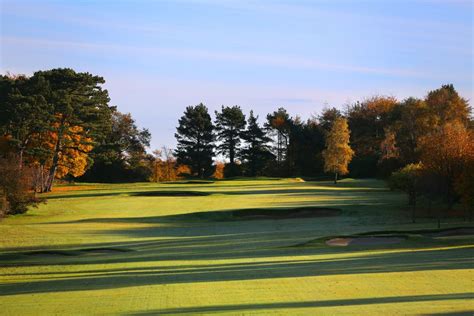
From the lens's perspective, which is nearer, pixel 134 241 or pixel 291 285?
pixel 291 285

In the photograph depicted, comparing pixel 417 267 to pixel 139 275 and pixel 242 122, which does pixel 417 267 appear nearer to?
pixel 139 275

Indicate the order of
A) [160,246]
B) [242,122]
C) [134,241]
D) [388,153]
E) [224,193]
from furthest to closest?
1. [242,122]
2. [388,153]
3. [224,193]
4. [134,241]
5. [160,246]

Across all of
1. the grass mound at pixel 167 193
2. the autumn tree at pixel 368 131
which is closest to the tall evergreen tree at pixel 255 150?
the autumn tree at pixel 368 131

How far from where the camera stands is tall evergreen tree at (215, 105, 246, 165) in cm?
10575

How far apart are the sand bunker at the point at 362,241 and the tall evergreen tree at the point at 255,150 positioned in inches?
3087

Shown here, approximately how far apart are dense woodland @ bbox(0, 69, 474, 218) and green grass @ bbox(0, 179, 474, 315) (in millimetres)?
4298

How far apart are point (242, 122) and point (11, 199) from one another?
2782 inches

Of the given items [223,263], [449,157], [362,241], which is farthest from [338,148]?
[223,263]

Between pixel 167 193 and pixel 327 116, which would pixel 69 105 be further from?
pixel 327 116

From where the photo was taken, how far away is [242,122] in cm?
10650

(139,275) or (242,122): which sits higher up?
(242,122)

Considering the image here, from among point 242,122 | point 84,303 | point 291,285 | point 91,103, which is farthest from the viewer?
point 242,122

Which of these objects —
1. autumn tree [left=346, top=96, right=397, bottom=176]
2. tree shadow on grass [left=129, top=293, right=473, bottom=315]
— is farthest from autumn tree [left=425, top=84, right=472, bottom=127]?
tree shadow on grass [left=129, top=293, right=473, bottom=315]

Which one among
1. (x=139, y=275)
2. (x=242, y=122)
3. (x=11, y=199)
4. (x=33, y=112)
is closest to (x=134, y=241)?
(x=139, y=275)
